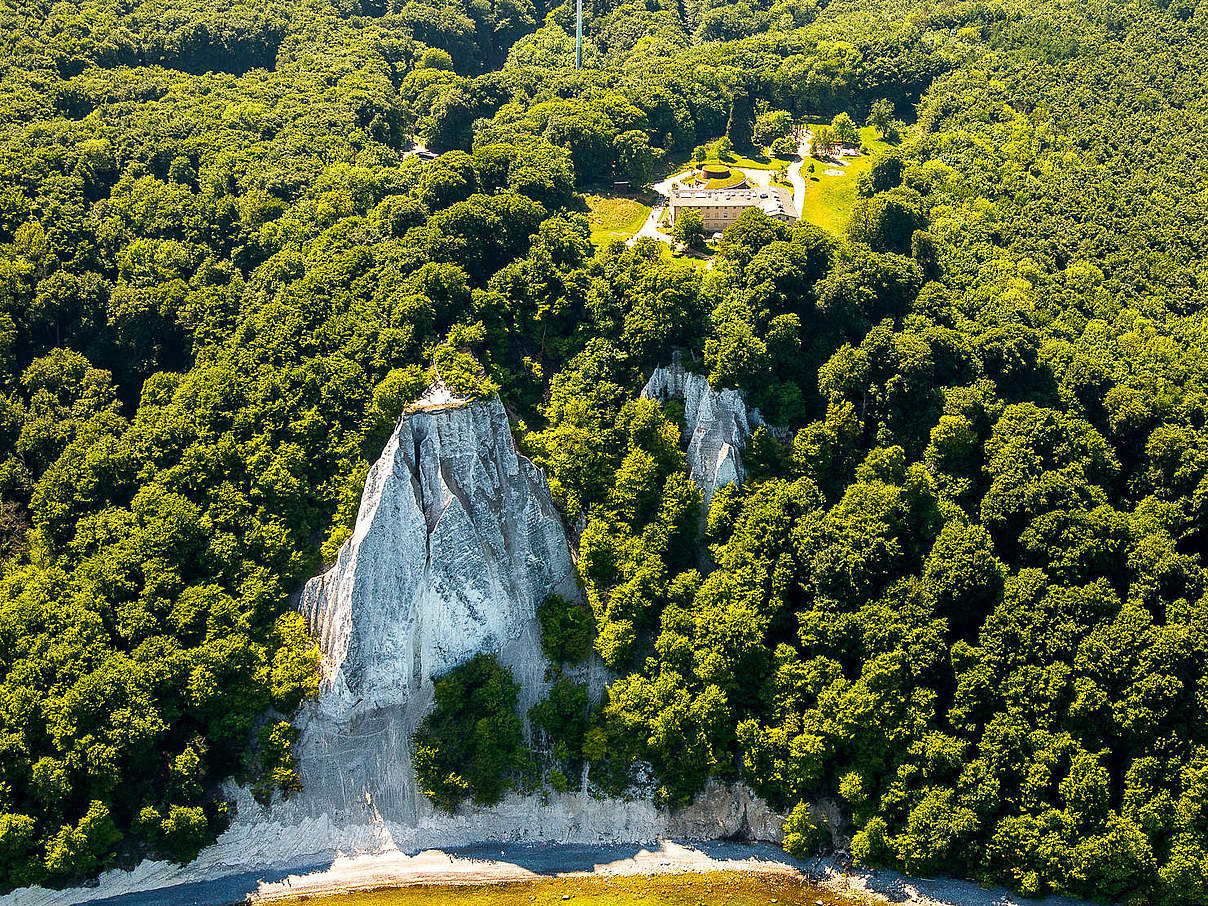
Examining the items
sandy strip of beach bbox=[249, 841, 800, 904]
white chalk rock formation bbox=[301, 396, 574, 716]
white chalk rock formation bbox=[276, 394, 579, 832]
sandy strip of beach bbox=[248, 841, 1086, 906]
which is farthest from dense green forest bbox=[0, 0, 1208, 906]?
sandy strip of beach bbox=[249, 841, 800, 904]

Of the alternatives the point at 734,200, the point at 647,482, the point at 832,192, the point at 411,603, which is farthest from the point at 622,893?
the point at 832,192

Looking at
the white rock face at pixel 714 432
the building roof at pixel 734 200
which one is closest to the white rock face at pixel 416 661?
the white rock face at pixel 714 432

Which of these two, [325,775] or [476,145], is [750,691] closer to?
[325,775]

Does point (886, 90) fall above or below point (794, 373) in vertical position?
above

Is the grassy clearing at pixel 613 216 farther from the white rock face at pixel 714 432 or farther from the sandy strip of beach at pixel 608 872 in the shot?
the sandy strip of beach at pixel 608 872

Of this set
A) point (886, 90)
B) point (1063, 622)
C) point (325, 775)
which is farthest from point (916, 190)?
point (325, 775)

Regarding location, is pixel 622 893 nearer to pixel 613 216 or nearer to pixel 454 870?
pixel 454 870

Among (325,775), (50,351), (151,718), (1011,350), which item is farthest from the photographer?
(50,351)
